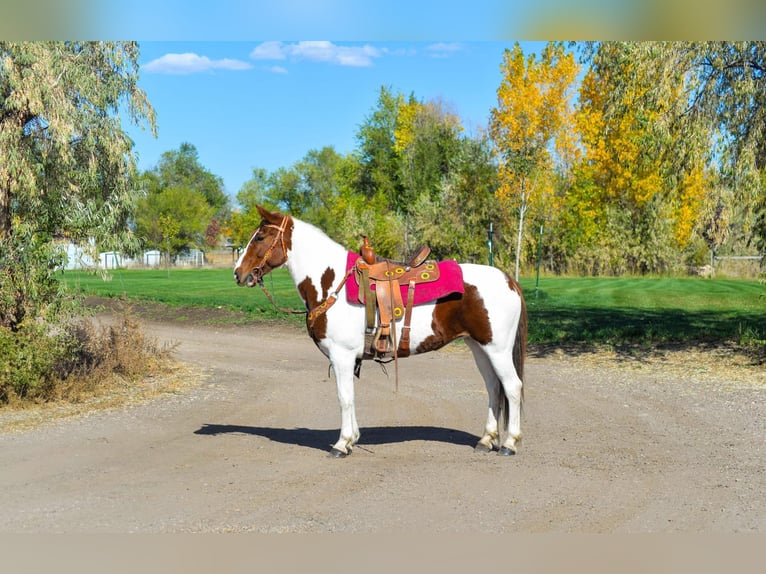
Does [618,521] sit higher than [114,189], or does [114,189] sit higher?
[114,189]

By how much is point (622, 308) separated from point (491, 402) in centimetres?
1652

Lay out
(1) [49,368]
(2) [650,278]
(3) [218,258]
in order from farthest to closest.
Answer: (3) [218,258] → (2) [650,278] → (1) [49,368]

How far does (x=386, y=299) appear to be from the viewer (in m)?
7.11

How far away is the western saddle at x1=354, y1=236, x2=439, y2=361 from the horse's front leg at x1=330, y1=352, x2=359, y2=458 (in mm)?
223

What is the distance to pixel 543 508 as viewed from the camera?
5.71 m

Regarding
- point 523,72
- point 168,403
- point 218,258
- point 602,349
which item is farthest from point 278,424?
point 218,258

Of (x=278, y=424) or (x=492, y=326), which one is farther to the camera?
(x=278, y=424)

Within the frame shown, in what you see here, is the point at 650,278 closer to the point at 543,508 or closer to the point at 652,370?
the point at 652,370

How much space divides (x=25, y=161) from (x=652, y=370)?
33.0 ft

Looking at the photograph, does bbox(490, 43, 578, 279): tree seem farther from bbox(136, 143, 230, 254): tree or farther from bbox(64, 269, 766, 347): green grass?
bbox(136, 143, 230, 254): tree

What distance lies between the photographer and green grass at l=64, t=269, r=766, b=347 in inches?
634

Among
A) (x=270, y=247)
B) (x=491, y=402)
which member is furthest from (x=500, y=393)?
(x=270, y=247)

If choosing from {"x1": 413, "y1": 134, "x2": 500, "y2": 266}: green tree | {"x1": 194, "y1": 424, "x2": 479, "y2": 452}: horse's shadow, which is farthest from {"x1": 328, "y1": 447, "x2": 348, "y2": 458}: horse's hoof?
{"x1": 413, "y1": 134, "x2": 500, "y2": 266}: green tree

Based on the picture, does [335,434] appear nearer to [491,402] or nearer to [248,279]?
[491,402]
